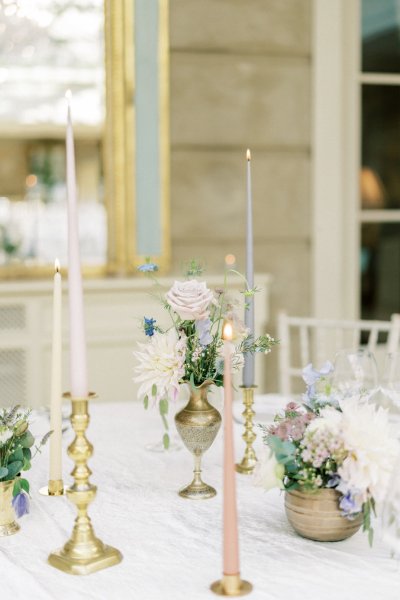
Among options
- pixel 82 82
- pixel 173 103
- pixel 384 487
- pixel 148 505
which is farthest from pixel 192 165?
pixel 384 487

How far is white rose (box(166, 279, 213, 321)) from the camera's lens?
1155 mm

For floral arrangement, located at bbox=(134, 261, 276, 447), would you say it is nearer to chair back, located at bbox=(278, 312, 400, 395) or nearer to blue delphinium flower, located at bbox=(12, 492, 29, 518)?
blue delphinium flower, located at bbox=(12, 492, 29, 518)

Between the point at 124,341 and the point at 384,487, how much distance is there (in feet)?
6.57

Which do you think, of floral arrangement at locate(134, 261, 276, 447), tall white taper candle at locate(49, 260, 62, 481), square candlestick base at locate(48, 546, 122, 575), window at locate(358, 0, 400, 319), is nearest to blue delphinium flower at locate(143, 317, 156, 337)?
floral arrangement at locate(134, 261, 276, 447)

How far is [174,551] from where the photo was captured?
3.39ft

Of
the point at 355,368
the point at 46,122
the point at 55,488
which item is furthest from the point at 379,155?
the point at 55,488

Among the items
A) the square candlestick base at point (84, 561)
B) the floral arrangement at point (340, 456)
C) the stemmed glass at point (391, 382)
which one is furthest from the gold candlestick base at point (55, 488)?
the stemmed glass at point (391, 382)

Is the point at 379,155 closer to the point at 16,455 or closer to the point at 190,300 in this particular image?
the point at 190,300

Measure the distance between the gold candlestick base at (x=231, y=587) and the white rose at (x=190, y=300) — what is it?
374mm

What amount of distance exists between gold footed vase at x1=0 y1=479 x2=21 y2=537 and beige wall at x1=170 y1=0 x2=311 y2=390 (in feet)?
6.88

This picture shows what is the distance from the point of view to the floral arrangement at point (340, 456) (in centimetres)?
96

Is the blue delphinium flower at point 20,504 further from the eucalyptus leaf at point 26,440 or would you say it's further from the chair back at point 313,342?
the chair back at point 313,342

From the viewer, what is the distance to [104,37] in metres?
3.04

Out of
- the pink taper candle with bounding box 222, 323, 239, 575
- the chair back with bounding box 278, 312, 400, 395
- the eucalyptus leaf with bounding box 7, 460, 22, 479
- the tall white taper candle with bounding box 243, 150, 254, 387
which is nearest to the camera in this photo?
the pink taper candle with bounding box 222, 323, 239, 575
